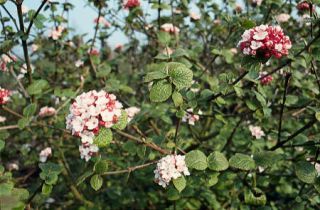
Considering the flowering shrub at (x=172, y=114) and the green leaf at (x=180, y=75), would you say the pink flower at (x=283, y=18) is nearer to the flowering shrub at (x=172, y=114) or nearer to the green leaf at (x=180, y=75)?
the flowering shrub at (x=172, y=114)

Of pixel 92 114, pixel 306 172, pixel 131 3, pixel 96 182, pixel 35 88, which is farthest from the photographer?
pixel 131 3

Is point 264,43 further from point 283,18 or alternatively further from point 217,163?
point 283,18

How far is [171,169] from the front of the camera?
6.71ft

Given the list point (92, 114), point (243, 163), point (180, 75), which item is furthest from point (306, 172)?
→ point (92, 114)

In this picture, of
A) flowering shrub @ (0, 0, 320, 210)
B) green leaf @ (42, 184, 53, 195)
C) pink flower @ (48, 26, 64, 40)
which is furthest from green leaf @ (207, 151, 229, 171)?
pink flower @ (48, 26, 64, 40)

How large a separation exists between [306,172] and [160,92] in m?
0.93

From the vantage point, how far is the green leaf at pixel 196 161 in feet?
6.63

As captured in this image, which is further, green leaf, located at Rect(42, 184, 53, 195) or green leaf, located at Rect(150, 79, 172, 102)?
green leaf, located at Rect(42, 184, 53, 195)

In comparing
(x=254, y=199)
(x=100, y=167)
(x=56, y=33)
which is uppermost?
(x=56, y=33)

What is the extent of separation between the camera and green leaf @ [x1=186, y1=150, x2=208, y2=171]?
2.02 metres

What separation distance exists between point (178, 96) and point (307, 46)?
0.76 metres

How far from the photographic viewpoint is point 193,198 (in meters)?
3.52

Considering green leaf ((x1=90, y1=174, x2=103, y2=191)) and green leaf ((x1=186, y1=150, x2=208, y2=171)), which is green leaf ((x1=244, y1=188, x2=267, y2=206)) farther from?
green leaf ((x1=90, y1=174, x2=103, y2=191))

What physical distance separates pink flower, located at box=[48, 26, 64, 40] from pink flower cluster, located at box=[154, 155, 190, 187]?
6.97ft
